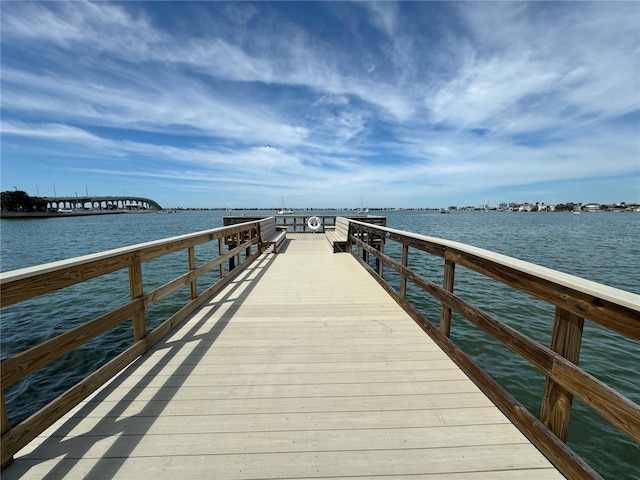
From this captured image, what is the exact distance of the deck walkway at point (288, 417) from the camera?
5.00 feet

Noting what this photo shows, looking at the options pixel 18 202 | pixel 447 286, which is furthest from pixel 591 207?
pixel 18 202

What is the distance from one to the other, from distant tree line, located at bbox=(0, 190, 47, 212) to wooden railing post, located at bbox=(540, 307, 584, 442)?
3906 inches

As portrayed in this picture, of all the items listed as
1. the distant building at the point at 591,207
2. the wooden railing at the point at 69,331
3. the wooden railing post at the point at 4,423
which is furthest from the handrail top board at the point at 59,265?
the distant building at the point at 591,207

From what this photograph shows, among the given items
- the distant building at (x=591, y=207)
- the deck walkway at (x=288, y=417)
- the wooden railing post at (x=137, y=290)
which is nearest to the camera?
the deck walkway at (x=288, y=417)

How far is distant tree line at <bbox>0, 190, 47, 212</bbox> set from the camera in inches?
2645

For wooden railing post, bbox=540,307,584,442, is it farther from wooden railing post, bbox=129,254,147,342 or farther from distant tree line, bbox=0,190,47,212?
distant tree line, bbox=0,190,47,212

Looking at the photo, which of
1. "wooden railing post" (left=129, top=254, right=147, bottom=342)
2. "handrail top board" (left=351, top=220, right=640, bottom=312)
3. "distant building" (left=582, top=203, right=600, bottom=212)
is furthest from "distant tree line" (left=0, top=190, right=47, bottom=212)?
"distant building" (left=582, top=203, right=600, bottom=212)

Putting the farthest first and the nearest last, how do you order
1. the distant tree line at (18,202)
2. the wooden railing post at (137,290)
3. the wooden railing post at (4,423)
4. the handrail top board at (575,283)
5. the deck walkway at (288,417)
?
the distant tree line at (18,202), the wooden railing post at (137,290), the deck walkway at (288,417), the wooden railing post at (4,423), the handrail top board at (575,283)

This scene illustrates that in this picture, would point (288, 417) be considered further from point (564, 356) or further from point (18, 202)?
point (18, 202)

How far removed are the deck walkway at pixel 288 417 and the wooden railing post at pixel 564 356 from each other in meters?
0.22

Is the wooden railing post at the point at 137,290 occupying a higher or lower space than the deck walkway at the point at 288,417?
higher

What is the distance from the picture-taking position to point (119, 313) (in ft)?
7.60

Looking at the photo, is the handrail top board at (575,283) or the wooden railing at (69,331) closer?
the handrail top board at (575,283)

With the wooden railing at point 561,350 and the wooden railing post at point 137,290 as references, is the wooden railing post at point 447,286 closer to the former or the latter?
the wooden railing at point 561,350
